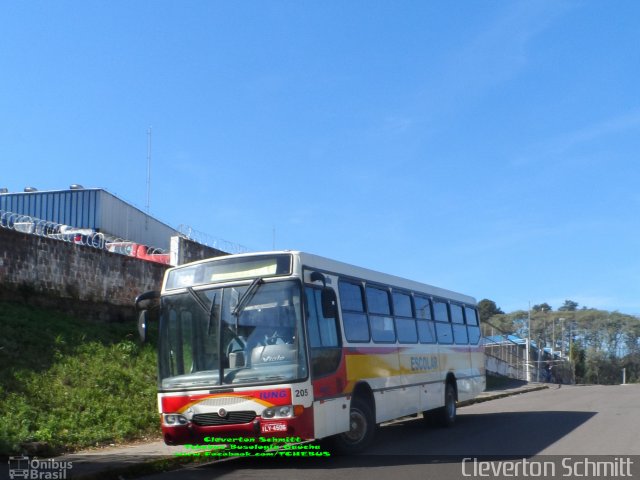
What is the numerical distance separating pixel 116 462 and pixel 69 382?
499cm

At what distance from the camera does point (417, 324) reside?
1462 cm

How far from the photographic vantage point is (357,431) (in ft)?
37.1

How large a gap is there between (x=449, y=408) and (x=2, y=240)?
1124 cm

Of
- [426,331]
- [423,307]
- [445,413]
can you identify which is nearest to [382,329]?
[426,331]

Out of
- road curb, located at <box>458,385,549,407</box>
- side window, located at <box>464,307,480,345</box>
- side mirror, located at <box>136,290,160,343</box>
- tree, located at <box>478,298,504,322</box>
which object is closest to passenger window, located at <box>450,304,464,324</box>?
side window, located at <box>464,307,480,345</box>

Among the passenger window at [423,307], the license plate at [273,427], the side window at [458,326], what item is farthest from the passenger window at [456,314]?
the license plate at [273,427]

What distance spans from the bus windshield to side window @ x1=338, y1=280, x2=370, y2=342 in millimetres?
1576

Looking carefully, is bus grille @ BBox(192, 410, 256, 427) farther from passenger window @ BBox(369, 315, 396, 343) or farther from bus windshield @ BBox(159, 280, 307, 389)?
passenger window @ BBox(369, 315, 396, 343)

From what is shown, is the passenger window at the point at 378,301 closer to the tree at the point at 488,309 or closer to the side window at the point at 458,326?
the side window at the point at 458,326

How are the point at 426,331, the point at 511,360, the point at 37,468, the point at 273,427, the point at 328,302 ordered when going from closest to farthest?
the point at 37,468
the point at 273,427
the point at 328,302
the point at 426,331
the point at 511,360

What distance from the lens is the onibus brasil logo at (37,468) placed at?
29.2 ft

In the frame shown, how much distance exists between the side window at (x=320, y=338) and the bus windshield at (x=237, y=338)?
26 cm

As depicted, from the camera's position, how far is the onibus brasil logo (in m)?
8.91

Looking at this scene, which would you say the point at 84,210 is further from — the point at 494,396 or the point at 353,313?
the point at 353,313
